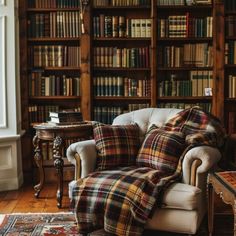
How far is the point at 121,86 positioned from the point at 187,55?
2.58ft

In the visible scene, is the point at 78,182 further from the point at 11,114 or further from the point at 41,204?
the point at 11,114

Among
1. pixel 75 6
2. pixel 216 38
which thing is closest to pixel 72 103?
pixel 75 6

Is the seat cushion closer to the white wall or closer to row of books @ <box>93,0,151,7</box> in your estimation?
the white wall

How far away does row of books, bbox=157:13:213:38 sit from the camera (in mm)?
4668

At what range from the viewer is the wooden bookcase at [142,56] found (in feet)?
15.3

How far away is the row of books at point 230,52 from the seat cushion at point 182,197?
2.17 metres

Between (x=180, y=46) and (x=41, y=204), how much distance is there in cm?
228

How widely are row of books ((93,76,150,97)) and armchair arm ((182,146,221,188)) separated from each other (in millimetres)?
1735

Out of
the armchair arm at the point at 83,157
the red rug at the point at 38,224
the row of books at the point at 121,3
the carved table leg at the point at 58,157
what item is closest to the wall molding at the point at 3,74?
the carved table leg at the point at 58,157

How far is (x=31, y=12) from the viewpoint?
4.80 meters

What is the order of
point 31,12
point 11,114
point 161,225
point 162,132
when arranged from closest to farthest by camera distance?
point 161,225 < point 162,132 < point 11,114 < point 31,12

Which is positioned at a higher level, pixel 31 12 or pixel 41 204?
pixel 31 12

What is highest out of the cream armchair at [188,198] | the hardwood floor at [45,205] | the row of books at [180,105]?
the row of books at [180,105]

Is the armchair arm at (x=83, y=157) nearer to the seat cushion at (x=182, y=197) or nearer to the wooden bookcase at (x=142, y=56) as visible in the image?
the seat cushion at (x=182, y=197)
